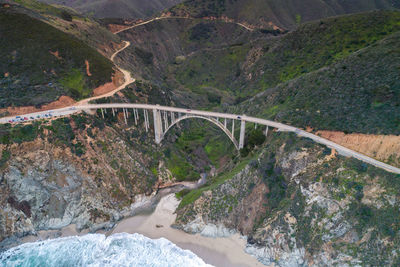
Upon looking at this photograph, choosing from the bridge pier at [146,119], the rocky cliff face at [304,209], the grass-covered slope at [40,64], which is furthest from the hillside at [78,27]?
the rocky cliff face at [304,209]

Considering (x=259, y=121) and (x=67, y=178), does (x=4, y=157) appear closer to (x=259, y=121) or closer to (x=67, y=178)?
(x=67, y=178)

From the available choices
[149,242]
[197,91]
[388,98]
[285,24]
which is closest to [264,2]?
[285,24]

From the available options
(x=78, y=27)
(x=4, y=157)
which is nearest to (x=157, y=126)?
(x=4, y=157)

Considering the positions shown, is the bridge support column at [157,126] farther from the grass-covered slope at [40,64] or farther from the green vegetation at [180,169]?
the grass-covered slope at [40,64]

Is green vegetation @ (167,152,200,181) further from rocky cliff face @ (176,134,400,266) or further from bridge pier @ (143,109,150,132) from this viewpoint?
rocky cliff face @ (176,134,400,266)

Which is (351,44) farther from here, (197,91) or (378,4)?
(378,4)

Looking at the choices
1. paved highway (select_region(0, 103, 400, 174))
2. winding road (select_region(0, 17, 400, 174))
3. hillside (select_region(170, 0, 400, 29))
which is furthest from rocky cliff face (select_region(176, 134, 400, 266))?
hillside (select_region(170, 0, 400, 29))
